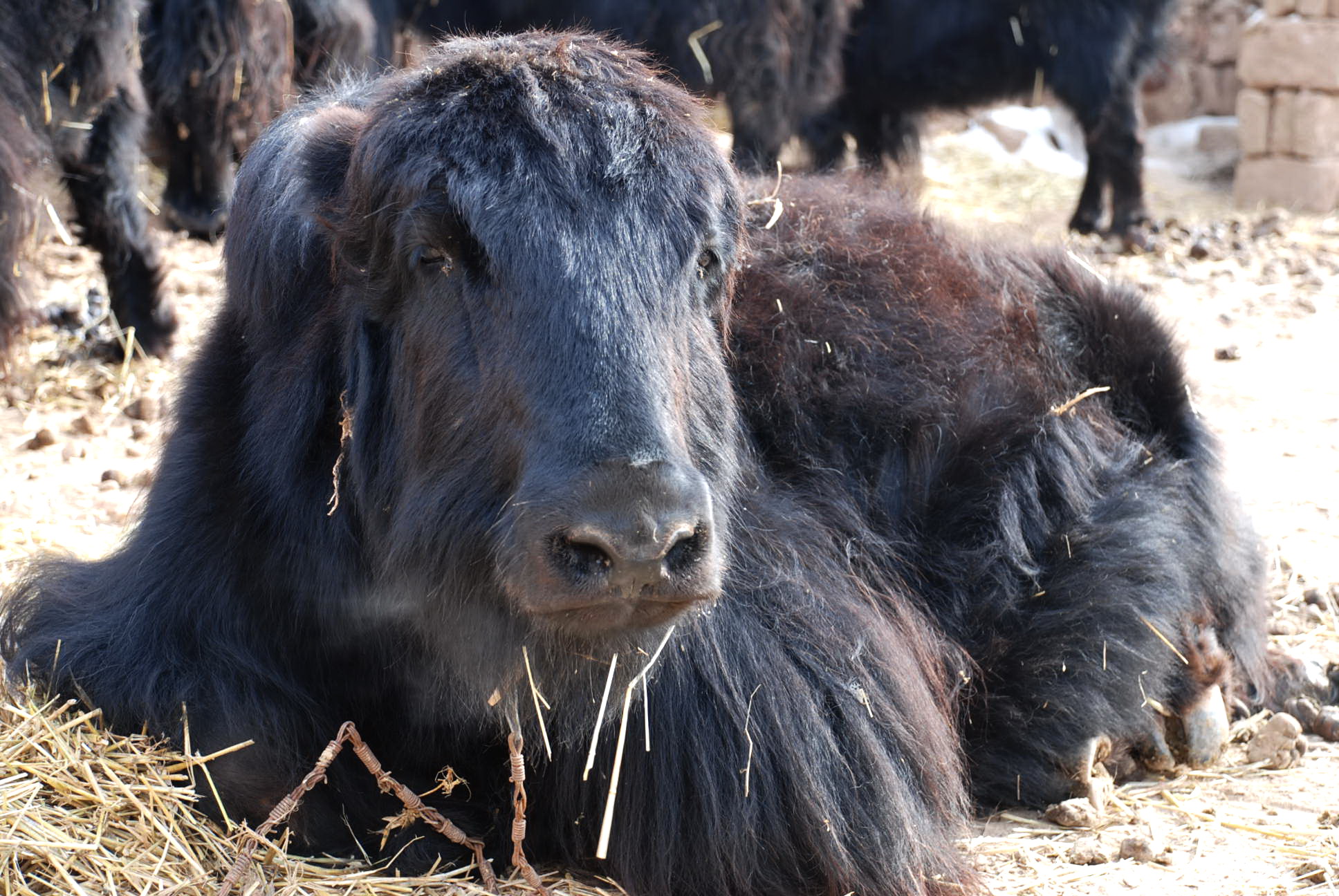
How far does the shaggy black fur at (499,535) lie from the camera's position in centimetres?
218

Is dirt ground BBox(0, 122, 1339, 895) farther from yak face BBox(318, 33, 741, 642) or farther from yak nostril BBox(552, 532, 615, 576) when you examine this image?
yak nostril BBox(552, 532, 615, 576)

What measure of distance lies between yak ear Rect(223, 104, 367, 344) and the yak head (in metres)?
0.02

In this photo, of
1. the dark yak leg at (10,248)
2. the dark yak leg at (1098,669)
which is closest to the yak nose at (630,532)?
the dark yak leg at (1098,669)

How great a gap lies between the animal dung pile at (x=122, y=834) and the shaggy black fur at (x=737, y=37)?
6111 mm

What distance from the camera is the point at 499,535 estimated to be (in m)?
2.14

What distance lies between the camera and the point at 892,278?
134 inches

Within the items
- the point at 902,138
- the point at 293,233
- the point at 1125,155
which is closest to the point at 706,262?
the point at 293,233

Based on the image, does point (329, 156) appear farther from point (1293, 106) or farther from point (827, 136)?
point (1293, 106)

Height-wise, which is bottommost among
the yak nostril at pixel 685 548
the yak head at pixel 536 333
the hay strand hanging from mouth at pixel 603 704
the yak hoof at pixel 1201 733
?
the yak hoof at pixel 1201 733

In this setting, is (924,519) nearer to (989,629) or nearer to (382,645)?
(989,629)

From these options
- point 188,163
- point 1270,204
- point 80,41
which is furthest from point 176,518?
point 1270,204

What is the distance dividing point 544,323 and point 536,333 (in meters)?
0.02

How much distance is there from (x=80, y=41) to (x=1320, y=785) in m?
4.87

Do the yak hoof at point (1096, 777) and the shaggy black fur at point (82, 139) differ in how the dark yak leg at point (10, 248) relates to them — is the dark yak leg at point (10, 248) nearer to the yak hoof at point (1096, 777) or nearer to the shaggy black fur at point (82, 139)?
the shaggy black fur at point (82, 139)
